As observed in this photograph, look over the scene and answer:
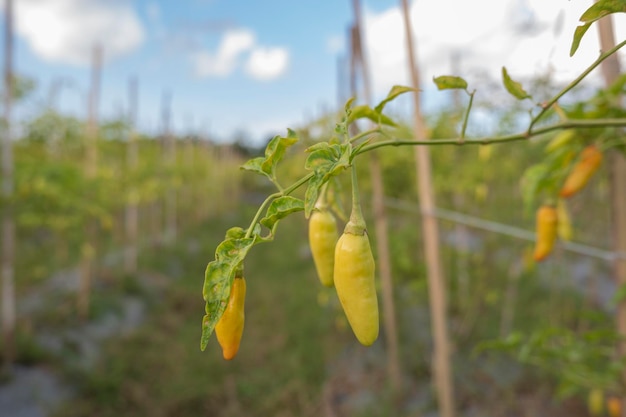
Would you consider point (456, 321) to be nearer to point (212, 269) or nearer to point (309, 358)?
point (309, 358)

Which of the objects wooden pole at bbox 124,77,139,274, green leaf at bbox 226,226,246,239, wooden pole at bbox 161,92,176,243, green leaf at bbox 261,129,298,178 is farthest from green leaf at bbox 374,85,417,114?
wooden pole at bbox 161,92,176,243

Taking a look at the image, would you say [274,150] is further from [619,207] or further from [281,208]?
[619,207]

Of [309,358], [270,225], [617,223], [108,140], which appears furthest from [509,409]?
[108,140]

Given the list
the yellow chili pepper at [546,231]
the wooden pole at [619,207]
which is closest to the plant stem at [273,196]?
the yellow chili pepper at [546,231]

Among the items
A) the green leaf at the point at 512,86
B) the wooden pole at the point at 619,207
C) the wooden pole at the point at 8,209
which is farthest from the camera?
the wooden pole at the point at 8,209

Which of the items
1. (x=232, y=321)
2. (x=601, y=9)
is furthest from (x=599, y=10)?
(x=232, y=321)

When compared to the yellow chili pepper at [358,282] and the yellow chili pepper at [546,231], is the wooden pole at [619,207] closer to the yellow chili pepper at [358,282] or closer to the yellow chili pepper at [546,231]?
the yellow chili pepper at [546,231]
